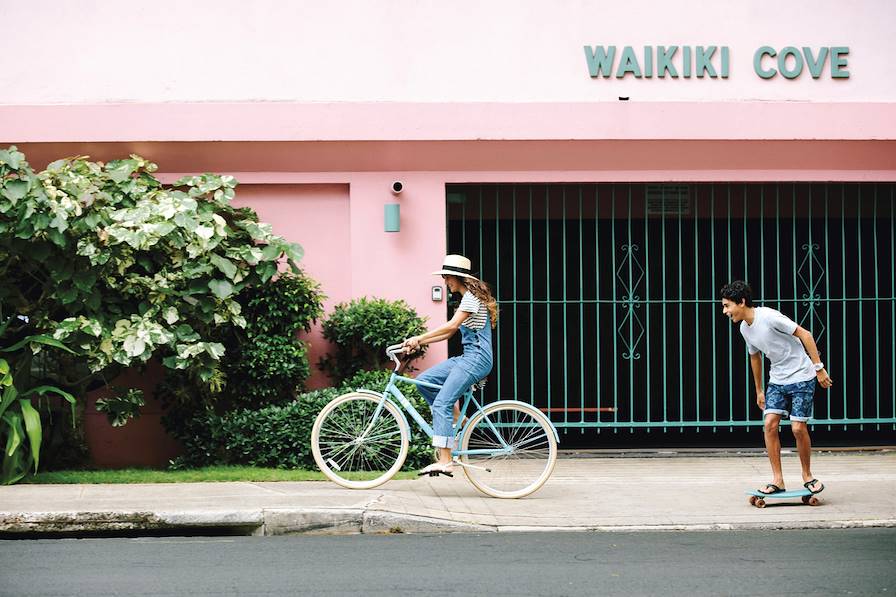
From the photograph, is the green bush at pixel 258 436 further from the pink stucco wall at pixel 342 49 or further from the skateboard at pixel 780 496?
the skateboard at pixel 780 496

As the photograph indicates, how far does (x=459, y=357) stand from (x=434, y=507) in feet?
3.69

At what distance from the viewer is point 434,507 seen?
25.3 ft

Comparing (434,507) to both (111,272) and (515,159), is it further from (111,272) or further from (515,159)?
(515,159)

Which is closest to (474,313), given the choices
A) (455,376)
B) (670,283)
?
(455,376)

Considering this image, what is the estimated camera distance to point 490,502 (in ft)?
26.6

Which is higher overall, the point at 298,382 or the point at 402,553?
the point at 298,382

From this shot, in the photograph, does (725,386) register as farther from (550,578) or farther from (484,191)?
(550,578)

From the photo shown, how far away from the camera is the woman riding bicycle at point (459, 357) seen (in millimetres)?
8109

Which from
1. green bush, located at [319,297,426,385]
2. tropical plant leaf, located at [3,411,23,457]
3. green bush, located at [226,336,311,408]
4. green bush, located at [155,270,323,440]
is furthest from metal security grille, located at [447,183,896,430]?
tropical plant leaf, located at [3,411,23,457]

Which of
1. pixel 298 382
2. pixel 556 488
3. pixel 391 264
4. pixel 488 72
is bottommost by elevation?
pixel 556 488

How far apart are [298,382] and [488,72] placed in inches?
132

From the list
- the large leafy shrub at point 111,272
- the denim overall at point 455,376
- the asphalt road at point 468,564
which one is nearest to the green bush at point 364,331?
the large leafy shrub at point 111,272

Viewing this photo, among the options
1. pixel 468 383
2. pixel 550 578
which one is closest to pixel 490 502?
pixel 468 383

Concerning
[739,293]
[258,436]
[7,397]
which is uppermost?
[739,293]
